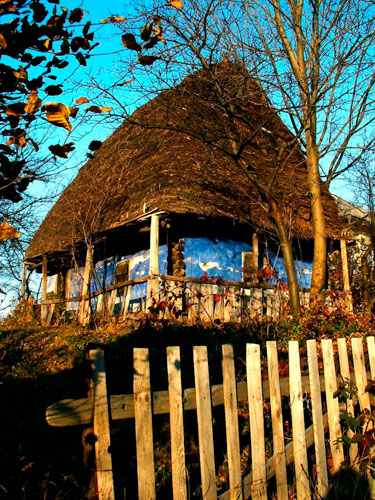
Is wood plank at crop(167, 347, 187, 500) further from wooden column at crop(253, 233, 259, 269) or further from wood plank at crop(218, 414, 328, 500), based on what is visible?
wooden column at crop(253, 233, 259, 269)

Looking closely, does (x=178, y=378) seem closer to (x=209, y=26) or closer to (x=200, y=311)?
(x=200, y=311)

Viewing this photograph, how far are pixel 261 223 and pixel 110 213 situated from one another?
12.9 feet

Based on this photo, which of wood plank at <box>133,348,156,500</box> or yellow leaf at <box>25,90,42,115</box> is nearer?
yellow leaf at <box>25,90,42,115</box>

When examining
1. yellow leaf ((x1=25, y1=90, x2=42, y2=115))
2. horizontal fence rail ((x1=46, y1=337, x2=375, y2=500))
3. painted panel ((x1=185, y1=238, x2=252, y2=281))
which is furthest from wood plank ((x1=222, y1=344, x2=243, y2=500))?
painted panel ((x1=185, y1=238, x2=252, y2=281))

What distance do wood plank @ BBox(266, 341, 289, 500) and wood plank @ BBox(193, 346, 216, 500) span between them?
0.61m

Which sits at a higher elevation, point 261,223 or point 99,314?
point 261,223

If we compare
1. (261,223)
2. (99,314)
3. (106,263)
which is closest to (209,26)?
(261,223)

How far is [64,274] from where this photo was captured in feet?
55.6

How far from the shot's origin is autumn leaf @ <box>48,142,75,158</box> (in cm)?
237

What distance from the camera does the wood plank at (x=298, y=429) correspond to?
323 cm

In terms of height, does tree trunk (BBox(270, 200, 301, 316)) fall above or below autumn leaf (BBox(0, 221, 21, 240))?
above

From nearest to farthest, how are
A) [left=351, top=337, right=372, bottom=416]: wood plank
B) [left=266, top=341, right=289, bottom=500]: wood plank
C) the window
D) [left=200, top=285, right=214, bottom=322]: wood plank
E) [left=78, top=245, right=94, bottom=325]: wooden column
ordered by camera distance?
[left=266, top=341, right=289, bottom=500]: wood plank → [left=351, top=337, right=372, bottom=416]: wood plank → [left=200, top=285, right=214, bottom=322]: wood plank → [left=78, top=245, right=94, bottom=325]: wooden column → the window

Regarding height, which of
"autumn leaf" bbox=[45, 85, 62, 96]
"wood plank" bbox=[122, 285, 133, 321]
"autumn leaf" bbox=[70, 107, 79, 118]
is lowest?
"wood plank" bbox=[122, 285, 133, 321]

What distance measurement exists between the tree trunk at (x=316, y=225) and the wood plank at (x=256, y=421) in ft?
21.9
